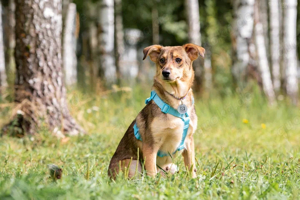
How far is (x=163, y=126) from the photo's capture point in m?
3.74

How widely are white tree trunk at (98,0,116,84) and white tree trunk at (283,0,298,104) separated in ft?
16.4

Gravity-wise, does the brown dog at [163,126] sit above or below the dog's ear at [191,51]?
below

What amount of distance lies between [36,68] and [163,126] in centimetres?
313

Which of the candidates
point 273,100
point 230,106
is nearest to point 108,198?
point 230,106

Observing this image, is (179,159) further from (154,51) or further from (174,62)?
(154,51)

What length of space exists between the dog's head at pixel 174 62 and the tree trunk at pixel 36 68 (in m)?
2.49

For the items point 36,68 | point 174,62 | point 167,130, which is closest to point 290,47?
point 36,68

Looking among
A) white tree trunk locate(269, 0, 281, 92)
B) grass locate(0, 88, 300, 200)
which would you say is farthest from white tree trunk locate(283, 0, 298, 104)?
white tree trunk locate(269, 0, 281, 92)

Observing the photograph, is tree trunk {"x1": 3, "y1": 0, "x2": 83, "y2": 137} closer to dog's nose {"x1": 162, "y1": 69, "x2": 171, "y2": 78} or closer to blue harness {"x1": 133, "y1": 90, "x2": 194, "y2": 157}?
blue harness {"x1": 133, "y1": 90, "x2": 194, "y2": 157}

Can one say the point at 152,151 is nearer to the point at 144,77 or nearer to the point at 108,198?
the point at 108,198

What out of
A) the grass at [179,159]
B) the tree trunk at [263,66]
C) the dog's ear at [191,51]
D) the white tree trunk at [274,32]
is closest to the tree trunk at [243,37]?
the tree trunk at [263,66]

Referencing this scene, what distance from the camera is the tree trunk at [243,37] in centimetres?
938

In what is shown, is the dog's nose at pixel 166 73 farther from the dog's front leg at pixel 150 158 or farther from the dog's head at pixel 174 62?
the dog's front leg at pixel 150 158

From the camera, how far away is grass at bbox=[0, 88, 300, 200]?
280 cm
